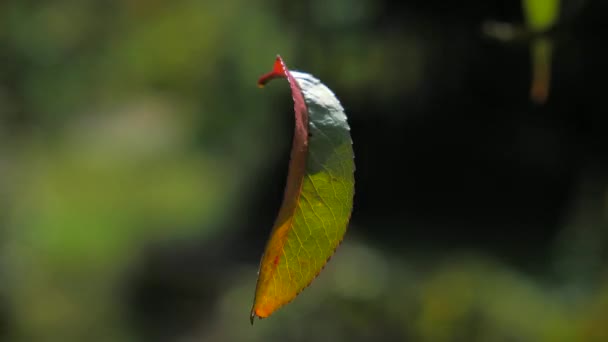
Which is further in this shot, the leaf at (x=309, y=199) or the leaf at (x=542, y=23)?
the leaf at (x=542, y=23)

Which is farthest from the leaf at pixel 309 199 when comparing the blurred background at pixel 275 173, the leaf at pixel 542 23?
the blurred background at pixel 275 173

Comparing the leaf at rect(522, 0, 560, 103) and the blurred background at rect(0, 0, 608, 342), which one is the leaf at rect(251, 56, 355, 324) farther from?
the blurred background at rect(0, 0, 608, 342)

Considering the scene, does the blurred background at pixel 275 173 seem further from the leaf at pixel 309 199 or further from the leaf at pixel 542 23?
the leaf at pixel 309 199

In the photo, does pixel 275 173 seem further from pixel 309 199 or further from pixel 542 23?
pixel 309 199

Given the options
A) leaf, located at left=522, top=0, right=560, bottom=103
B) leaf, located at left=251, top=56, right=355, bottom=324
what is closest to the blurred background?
leaf, located at left=522, top=0, right=560, bottom=103

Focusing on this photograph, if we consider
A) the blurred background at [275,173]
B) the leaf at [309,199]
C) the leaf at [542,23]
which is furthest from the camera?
the blurred background at [275,173]

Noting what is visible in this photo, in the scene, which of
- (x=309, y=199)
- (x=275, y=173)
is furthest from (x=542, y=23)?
(x=275, y=173)
